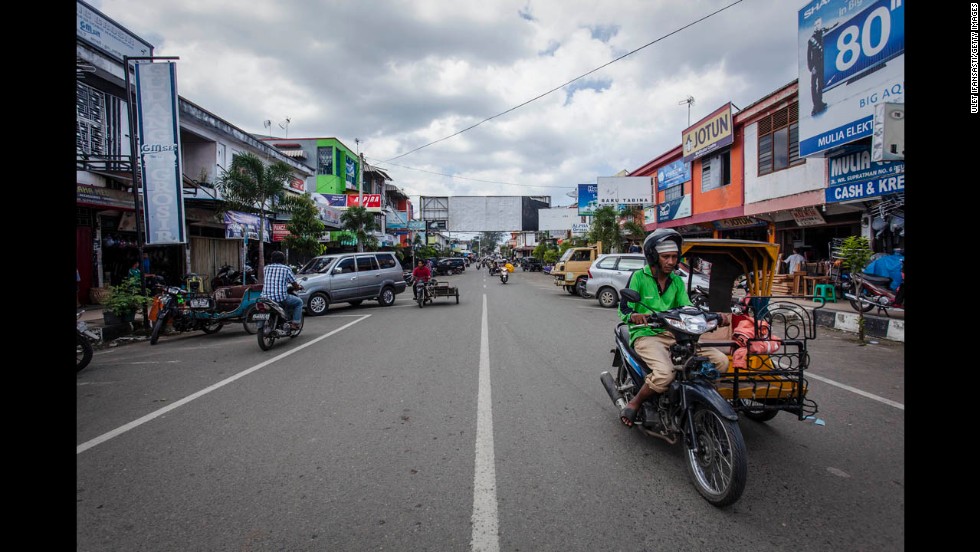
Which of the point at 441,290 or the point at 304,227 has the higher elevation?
the point at 304,227

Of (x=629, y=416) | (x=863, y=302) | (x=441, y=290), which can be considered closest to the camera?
(x=629, y=416)

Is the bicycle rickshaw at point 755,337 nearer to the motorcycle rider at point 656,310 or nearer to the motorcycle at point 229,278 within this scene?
the motorcycle rider at point 656,310

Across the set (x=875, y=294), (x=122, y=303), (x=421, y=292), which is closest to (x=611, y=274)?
(x=421, y=292)

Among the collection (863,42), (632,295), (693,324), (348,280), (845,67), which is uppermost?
(863,42)

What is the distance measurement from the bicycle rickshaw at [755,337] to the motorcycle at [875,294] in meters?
5.98

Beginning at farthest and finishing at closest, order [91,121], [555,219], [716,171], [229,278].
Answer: [555,219] → [716,171] → [229,278] → [91,121]

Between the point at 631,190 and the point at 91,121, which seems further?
the point at 631,190

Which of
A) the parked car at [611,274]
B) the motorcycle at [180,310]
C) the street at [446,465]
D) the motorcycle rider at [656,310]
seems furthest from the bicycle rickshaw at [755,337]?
the motorcycle at [180,310]

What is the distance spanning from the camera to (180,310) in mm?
9922

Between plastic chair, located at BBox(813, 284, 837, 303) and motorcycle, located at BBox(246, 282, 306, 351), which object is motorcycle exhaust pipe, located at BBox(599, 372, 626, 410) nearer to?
plastic chair, located at BBox(813, 284, 837, 303)

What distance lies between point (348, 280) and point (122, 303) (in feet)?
19.3

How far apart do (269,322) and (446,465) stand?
5.96 m

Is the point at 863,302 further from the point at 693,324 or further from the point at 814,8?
the point at 693,324

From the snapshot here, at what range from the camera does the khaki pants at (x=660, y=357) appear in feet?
11.1
